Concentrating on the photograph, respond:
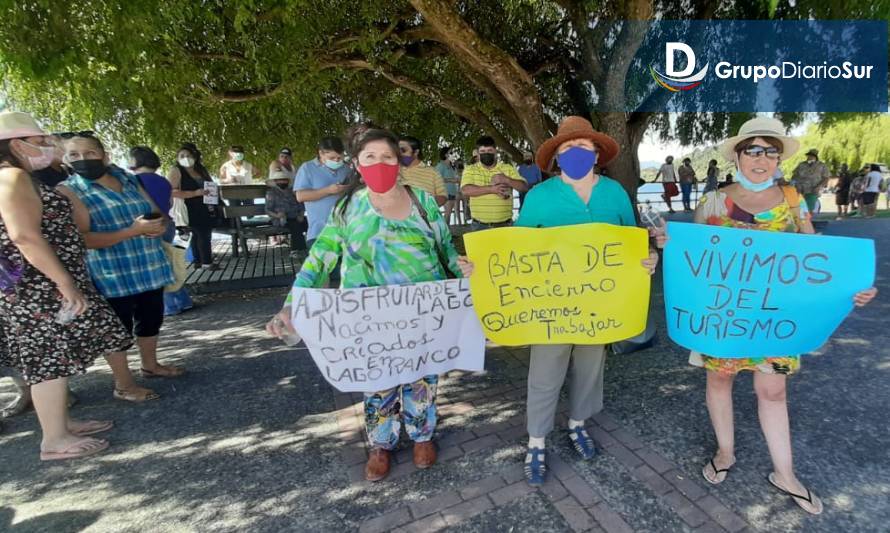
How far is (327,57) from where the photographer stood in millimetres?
7137

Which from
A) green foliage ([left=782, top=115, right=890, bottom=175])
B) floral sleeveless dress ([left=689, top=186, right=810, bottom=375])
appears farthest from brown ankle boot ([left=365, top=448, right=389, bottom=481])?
green foliage ([left=782, top=115, right=890, bottom=175])

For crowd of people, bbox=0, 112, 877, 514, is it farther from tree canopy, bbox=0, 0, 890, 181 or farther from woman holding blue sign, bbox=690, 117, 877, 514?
tree canopy, bbox=0, 0, 890, 181

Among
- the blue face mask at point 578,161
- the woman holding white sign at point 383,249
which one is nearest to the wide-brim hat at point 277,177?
the woman holding white sign at point 383,249

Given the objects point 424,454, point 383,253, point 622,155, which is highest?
point 622,155

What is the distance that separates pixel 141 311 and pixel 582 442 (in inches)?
135

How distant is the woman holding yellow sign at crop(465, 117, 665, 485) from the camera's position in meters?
2.37

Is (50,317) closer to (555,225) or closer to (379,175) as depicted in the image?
(379,175)

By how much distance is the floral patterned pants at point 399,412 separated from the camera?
Answer: 2596mm

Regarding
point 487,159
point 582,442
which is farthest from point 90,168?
point 582,442

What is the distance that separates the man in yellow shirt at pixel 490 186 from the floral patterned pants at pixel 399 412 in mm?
2739

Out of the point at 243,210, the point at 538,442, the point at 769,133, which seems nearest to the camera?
the point at 769,133

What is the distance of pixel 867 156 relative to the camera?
77.5ft

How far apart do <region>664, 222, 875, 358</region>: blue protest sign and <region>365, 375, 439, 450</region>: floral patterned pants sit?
145cm

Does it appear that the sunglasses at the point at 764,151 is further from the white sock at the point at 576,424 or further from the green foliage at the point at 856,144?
the green foliage at the point at 856,144
